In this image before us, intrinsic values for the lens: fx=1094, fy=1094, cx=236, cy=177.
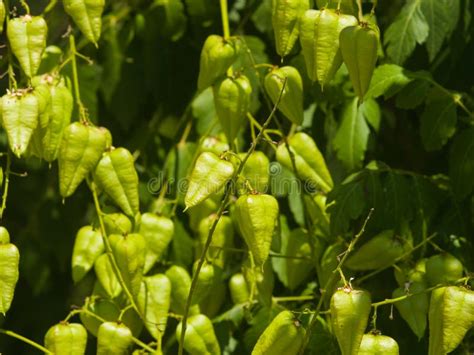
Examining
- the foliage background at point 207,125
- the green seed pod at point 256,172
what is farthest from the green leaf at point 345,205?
the green seed pod at point 256,172

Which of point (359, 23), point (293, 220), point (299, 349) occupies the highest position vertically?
point (359, 23)

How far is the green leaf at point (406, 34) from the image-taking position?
Result: 1993 millimetres

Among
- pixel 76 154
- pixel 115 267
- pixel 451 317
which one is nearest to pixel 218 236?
pixel 115 267

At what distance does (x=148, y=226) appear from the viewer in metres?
1.88

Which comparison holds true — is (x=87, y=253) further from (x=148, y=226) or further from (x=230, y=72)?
(x=230, y=72)

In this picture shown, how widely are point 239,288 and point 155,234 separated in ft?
0.65

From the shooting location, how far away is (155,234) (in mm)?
1876

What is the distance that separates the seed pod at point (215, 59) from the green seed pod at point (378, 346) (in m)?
0.53

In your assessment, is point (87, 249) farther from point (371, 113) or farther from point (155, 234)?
point (371, 113)

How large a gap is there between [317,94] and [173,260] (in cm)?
42

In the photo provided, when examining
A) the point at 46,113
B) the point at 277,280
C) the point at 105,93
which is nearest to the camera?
the point at 46,113

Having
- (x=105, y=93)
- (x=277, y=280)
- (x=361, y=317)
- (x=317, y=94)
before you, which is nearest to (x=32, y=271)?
(x=105, y=93)

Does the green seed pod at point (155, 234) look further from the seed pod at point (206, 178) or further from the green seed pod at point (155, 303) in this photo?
the seed pod at point (206, 178)

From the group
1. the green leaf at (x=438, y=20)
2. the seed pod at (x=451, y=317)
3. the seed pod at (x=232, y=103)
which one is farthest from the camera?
the green leaf at (x=438, y=20)
